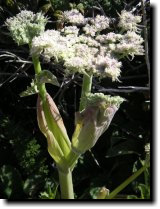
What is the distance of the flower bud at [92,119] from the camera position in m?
1.05

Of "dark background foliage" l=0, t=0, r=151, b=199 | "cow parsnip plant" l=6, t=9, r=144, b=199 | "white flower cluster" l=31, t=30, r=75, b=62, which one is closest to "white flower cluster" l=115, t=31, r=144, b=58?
"cow parsnip plant" l=6, t=9, r=144, b=199

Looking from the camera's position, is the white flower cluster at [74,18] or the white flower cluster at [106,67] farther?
the white flower cluster at [74,18]

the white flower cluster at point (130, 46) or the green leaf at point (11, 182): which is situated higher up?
the white flower cluster at point (130, 46)

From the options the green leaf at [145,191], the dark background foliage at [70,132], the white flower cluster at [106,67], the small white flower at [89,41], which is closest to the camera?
the white flower cluster at [106,67]

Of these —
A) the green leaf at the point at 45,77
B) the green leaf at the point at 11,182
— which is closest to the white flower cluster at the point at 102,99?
the green leaf at the point at 45,77

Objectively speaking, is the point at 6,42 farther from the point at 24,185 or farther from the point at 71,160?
the point at 71,160

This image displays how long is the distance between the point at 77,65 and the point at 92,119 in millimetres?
153

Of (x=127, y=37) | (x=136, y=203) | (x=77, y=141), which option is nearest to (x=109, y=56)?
(x=127, y=37)

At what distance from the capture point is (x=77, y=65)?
3.28ft

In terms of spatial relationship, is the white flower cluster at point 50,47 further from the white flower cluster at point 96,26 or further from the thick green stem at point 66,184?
the thick green stem at point 66,184

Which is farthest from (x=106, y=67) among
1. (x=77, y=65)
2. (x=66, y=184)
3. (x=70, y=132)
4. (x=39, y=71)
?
(x=70, y=132)

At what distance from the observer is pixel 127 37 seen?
44.8 inches

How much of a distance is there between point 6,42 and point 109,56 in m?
0.66

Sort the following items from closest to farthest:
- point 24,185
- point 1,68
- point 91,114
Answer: point 91,114
point 24,185
point 1,68
